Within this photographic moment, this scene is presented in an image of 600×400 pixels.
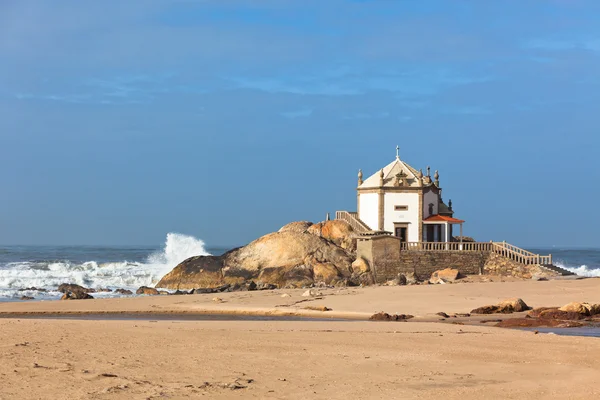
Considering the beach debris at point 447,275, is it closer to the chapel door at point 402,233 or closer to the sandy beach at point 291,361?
the chapel door at point 402,233

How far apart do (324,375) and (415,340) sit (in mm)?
5176

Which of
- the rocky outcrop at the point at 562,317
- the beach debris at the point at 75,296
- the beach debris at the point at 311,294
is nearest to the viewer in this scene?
the rocky outcrop at the point at 562,317

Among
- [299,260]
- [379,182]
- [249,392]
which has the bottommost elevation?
[249,392]

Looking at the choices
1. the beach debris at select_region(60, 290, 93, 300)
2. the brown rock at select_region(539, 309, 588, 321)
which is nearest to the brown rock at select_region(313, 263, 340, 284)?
the beach debris at select_region(60, 290, 93, 300)

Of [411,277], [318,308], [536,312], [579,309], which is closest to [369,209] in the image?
[411,277]

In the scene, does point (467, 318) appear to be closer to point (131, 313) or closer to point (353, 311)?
point (353, 311)

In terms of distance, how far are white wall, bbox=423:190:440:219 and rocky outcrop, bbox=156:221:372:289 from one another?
4714 millimetres

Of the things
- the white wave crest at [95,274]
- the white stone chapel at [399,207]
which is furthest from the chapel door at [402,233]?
the white wave crest at [95,274]

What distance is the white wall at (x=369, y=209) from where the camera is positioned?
4741cm

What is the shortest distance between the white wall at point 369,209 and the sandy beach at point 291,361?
23.7 m

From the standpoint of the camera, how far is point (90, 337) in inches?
661

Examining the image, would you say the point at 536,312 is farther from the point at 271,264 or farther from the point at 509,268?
the point at 271,264

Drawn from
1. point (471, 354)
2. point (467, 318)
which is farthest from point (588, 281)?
point (471, 354)

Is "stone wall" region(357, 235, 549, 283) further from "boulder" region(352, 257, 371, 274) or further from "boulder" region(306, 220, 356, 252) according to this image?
"boulder" region(306, 220, 356, 252)
